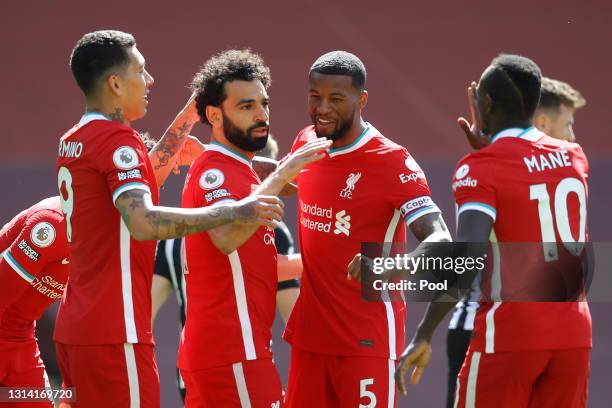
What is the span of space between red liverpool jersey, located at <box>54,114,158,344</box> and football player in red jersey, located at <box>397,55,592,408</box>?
115cm

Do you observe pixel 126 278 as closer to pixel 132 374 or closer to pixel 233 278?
pixel 132 374

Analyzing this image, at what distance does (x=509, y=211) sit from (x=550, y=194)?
0.62 feet

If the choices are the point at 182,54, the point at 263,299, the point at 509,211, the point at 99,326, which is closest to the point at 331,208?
the point at 263,299

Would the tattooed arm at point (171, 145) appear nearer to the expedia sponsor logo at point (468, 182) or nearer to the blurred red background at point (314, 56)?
the expedia sponsor logo at point (468, 182)

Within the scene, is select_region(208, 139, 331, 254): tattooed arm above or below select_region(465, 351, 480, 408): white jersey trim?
above

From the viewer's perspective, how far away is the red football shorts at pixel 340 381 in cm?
471

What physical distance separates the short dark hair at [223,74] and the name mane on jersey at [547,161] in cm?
141

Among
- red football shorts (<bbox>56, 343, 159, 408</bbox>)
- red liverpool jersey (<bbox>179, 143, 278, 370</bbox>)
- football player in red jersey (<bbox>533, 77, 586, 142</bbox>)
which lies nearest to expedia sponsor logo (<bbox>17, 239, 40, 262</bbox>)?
red liverpool jersey (<bbox>179, 143, 278, 370</bbox>)

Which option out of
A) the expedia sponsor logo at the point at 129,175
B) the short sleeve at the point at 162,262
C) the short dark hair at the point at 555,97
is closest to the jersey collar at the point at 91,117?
the expedia sponsor logo at the point at 129,175

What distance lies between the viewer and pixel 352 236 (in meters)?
4.81

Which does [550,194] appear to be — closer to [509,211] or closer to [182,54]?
[509,211]

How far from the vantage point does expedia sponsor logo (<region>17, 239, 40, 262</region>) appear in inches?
202

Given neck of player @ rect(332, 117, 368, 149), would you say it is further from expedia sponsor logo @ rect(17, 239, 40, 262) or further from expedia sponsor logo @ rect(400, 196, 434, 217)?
expedia sponsor logo @ rect(17, 239, 40, 262)

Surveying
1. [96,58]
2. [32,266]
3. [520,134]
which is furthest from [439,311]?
[32,266]
